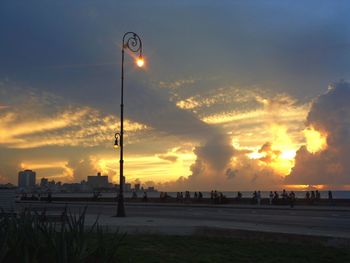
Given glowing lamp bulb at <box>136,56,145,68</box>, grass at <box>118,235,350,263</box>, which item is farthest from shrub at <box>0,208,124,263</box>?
glowing lamp bulb at <box>136,56,145,68</box>

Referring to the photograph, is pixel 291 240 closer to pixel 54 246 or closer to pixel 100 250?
pixel 100 250

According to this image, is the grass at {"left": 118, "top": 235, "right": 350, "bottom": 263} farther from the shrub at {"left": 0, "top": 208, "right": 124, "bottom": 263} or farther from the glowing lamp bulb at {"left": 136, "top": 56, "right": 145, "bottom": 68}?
the glowing lamp bulb at {"left": 136, "top": 56, "right": 145, "bottom": 68}

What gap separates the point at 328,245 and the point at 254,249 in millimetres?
2223

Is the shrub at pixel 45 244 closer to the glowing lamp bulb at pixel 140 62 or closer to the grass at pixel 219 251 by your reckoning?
the grass at pixel 219 251

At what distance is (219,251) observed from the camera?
11.6 m

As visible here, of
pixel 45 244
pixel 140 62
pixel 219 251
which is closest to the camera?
pixel 45 244

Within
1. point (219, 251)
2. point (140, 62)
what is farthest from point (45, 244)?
point (140, 62)

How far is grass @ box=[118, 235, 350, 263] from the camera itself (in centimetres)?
1046

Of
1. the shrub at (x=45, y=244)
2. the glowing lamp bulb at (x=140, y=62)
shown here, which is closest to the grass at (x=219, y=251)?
the shrub at (x=45, y=244)

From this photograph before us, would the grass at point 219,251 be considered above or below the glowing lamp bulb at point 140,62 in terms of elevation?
below

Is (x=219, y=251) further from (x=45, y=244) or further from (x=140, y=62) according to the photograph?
(x=140, y=62)

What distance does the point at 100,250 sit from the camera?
24.6 ft

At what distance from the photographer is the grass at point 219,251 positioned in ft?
34.3

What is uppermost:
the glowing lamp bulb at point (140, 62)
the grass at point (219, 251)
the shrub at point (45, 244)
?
the glowing lamp bulb at point (140, 62)
